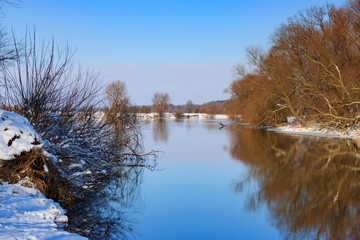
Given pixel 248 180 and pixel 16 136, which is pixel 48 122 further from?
pixel 248 180

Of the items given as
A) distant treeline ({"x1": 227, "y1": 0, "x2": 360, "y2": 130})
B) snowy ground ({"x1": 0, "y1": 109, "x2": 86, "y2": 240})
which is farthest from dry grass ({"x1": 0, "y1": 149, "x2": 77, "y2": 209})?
distant treeline ({"x1": 227, "y1": 0, "x2": 360, "y2": 130})

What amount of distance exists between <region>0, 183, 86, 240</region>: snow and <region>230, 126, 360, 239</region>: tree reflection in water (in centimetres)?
367

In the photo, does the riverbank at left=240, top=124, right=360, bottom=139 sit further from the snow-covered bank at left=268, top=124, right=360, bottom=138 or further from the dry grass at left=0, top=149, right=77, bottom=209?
the dry grass at left=0, top=149, right=77, bottom=209

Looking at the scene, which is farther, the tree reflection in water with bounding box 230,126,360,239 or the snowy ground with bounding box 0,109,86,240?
the tree reflection in water with bounding box 230,126,360,239

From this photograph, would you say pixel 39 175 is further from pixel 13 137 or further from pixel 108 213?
pixel 108 213

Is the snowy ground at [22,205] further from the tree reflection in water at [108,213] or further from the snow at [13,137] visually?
the tree reflection in water at [108,213]

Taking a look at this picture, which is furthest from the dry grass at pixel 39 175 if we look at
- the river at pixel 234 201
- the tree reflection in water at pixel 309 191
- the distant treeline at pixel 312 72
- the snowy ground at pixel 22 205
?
the distant treeline at pixel 312 72

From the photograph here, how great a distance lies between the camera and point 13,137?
552 centimetres

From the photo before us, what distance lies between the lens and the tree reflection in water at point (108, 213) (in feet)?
16.1

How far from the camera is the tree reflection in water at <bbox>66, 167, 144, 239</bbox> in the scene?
4918 millimetres

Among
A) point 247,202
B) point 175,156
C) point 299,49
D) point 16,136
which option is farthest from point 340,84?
point 16,136

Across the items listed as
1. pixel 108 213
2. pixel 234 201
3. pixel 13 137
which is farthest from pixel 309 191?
pixel 13 137

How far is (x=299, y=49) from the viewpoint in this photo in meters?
27.7

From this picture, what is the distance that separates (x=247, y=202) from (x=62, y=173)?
4071 mm
